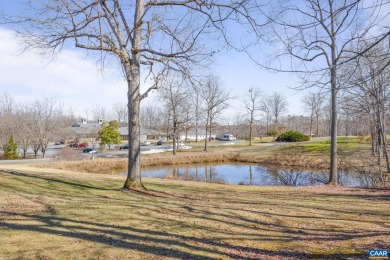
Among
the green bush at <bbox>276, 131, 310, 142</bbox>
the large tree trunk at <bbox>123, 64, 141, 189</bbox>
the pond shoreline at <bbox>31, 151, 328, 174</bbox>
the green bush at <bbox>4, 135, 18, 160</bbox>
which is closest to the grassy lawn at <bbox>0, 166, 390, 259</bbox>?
the large tree trunk at <bbox>123, 64, 141, 189</bbox>

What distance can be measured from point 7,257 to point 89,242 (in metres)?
1.09

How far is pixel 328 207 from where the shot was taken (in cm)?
861

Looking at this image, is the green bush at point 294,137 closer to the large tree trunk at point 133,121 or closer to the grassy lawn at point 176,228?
the grassy lawn at point 176,228

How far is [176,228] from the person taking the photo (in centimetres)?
571

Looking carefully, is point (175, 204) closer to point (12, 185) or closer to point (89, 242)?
point (89, 242)

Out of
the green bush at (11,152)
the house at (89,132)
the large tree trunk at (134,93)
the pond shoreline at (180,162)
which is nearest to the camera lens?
the large tree trunk at (134,93)

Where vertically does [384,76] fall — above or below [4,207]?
above

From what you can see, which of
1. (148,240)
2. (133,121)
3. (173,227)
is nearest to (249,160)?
(133,121)

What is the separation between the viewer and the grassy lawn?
4.54 meters

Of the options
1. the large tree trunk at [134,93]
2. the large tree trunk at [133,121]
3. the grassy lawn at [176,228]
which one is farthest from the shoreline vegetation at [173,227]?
the large tree trunk at [134,93]

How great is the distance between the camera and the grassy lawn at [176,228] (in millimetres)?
4535

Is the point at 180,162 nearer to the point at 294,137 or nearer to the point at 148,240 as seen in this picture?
the point at 294,137

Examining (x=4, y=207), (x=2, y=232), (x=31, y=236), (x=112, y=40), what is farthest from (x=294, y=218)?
(x=112, y=40)

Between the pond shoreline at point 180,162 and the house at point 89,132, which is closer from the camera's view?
the pond shoreline at point 180,162
